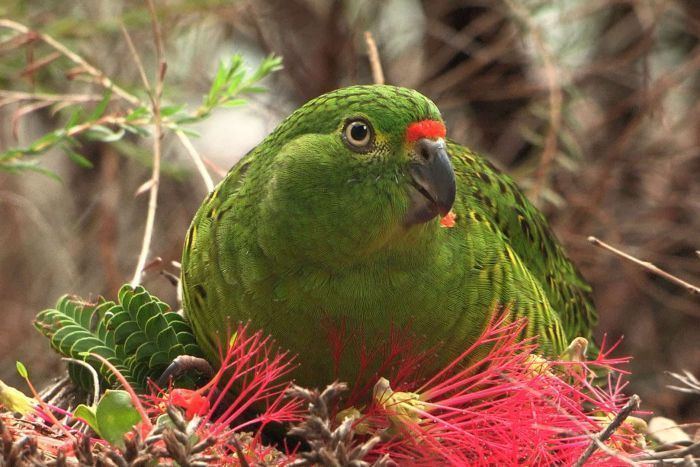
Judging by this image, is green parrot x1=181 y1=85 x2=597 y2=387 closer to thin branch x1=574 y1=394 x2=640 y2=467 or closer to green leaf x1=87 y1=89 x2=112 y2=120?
green leaf x1=87 y1=89 x2=112 y2=120

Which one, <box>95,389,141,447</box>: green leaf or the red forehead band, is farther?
the red forehead band

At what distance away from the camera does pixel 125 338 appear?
2.24 m

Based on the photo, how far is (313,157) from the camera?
7.05ft

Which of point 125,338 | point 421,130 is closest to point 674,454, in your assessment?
point 421,130

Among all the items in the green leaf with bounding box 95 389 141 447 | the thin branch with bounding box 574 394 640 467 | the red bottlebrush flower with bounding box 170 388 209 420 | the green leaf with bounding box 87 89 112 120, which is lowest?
the thin branch with bounding box 574 394 640 467

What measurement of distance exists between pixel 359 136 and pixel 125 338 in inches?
29.9

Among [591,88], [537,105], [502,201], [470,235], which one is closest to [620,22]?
[591,88]

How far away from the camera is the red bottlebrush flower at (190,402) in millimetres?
1838

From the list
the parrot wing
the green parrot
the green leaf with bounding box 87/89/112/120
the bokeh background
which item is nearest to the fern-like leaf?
the green parrot

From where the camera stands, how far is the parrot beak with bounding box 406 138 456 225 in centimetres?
207

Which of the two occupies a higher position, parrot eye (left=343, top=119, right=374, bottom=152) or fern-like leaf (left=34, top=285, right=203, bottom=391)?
parrot eye (left=343, top=119, right=374, bottom=152)

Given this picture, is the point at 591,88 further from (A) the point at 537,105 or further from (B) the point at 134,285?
(B) the point at 134,285

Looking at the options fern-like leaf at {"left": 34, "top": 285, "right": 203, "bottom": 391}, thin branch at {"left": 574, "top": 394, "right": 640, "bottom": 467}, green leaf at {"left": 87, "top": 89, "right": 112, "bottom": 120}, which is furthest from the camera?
green leaf at {"left": 87, "top": 89, "right": 112, "bottom": 120}

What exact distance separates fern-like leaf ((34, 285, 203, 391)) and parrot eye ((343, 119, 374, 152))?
2.05ft
